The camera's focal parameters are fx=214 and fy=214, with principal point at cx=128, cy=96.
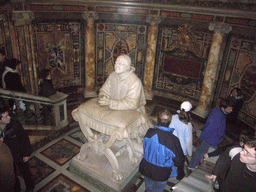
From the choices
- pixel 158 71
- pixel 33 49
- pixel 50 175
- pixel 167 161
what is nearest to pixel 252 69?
pixel 158 71

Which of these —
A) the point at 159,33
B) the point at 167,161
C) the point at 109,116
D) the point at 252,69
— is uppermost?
the point at 159,33

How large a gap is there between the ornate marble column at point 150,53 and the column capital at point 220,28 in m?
1.83

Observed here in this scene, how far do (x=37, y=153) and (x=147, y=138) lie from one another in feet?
10.6

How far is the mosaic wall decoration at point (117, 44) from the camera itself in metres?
7.93

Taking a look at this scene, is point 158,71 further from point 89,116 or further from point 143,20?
point 89,116

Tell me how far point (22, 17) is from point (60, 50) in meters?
1.78

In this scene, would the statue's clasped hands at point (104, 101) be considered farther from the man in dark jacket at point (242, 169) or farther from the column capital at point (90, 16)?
the column capital at point (90, 16)

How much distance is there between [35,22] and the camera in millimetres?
6828

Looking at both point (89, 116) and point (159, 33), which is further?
point (159, 33)

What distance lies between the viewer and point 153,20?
7305mm

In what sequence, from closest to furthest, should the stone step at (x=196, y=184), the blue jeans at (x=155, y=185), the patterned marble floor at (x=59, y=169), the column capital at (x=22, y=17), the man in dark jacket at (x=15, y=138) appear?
1. the stone step at (x=196, y=184)
2. the man in dark jacket at (x=15, y=138)
3. the blue jeans at (x=155, y=185)
4. the patterned marble floor at (x=59, y=169)
5. the column capital at (x=22, y=17)


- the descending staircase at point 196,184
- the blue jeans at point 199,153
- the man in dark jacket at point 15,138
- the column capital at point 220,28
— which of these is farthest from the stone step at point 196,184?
the column capital at point 220,28

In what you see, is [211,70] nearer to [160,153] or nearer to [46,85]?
[160,153]

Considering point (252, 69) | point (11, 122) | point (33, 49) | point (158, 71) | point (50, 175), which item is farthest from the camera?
point (158, 71)
